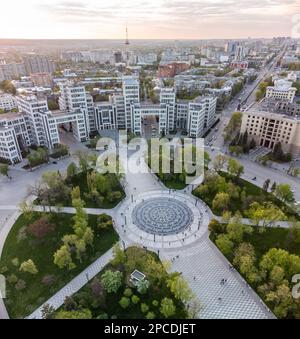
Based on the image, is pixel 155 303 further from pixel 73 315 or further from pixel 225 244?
pixel 225 244

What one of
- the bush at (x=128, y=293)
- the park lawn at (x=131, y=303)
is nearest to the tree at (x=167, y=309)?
the park lawn at (x=131, y=303)

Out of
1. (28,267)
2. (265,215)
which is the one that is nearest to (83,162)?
(28,267)

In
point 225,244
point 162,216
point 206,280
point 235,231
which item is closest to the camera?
point 206,280

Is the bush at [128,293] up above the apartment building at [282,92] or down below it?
below

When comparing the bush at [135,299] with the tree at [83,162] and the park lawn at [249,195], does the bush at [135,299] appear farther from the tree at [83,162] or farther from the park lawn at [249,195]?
the tree at [83,162]
